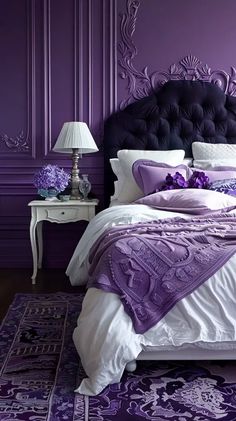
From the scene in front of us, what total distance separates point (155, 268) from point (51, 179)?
6.40ft

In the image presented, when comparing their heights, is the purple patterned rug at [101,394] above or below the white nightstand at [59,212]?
below

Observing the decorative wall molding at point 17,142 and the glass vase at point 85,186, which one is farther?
the decorative wall molding at point 17,142

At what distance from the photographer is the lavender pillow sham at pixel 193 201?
8.51ft

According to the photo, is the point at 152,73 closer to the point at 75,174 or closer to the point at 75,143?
the point at 75,143

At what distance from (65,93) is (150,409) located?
9.82 feet

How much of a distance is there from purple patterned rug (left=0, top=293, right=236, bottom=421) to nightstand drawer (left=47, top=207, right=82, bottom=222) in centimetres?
131

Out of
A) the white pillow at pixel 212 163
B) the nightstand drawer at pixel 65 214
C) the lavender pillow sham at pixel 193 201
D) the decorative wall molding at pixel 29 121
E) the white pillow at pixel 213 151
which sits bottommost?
the nightstand drawer at pixel 65 214

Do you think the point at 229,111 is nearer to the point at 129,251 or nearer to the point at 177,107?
the point at 177,107

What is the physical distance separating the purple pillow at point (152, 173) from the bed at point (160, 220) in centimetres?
7

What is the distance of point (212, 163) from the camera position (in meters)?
3.52

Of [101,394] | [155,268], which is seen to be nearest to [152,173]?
[155,268]

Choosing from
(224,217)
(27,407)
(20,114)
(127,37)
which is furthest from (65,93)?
(27,407)

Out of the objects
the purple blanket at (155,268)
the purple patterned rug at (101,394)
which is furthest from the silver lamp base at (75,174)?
the purple blanket at (155,268)

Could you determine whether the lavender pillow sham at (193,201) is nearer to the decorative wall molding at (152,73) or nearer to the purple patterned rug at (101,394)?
the purple patterned rug at (101,394)
